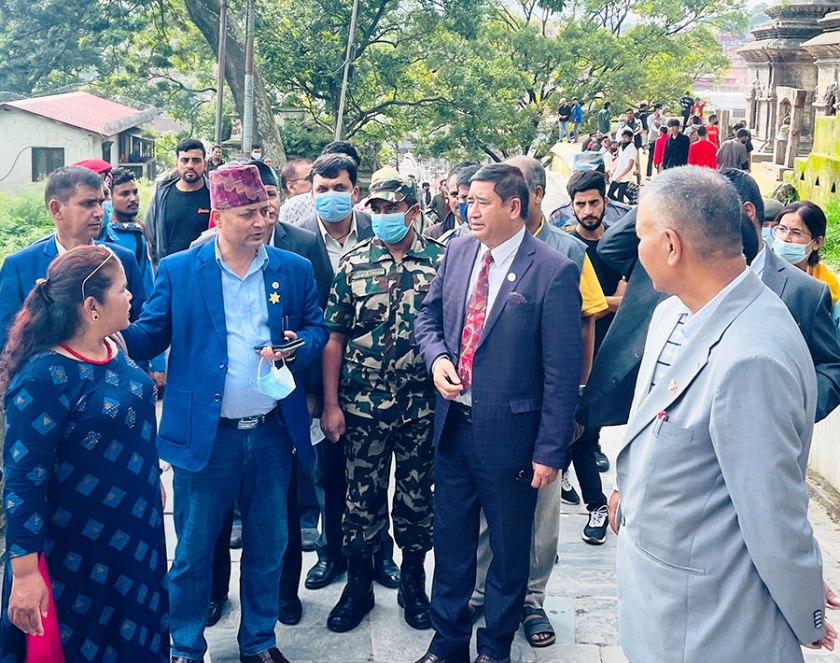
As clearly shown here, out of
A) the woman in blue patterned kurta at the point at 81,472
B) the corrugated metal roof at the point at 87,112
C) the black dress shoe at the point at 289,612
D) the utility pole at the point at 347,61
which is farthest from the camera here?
the corrugated metal roof at the point at 87,112

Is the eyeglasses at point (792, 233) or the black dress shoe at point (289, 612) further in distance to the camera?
the eyeglasses at point (792, 233)

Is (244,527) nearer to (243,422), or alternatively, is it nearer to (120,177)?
(243,422)

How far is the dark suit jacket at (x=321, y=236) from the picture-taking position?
4.65m

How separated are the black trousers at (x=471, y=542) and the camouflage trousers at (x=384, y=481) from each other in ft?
0.91

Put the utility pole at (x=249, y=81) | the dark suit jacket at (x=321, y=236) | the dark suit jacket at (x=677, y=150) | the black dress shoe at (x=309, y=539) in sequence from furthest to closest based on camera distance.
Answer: the dark suit jacket at (x=677, y=150), the utility pole at (x=249, y=81), the black dress shoe at (x=309, y=539), the dark suit jacket at (x=321, y=236)

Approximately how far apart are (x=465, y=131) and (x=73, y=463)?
20472 mm

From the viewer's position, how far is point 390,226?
13.5ft

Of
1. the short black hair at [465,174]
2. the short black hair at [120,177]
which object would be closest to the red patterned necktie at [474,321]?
the short black hair at [465,174]

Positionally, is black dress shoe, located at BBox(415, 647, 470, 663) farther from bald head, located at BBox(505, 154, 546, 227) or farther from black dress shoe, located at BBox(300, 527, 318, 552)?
bald head, located at BBox(505, 154, 546, 227)

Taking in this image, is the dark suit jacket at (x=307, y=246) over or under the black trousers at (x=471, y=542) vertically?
over

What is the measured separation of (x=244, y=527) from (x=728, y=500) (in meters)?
2.11

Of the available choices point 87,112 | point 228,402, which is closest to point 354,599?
point 228,402

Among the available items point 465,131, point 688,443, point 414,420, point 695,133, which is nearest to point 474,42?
point 465,131

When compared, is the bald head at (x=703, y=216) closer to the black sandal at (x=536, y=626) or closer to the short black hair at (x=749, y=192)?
the short black hair at (x=749, y=192)
